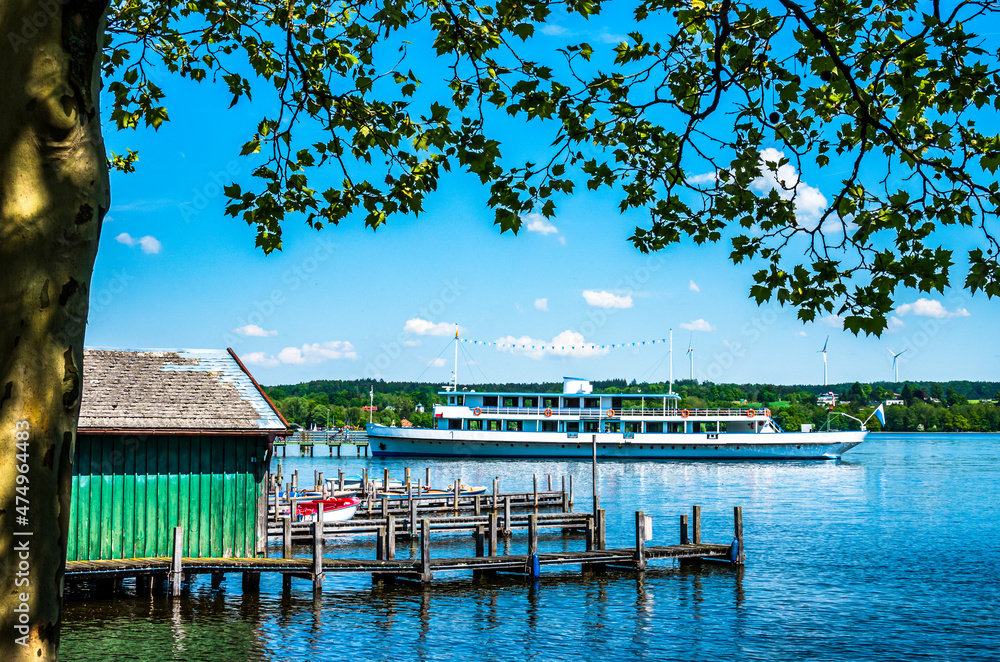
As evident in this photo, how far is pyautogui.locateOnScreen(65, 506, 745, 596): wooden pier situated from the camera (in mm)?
17500

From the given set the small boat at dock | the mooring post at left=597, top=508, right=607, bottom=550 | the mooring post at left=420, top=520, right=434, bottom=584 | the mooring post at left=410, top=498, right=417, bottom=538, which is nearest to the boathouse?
the mooring post at left=420, top=520, right=434, bottom=584

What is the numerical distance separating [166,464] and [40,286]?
15216 millimetres

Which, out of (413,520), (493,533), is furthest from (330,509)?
(493,533)

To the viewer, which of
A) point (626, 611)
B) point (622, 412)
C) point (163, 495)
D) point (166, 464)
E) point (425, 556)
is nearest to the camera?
point (163, 495)

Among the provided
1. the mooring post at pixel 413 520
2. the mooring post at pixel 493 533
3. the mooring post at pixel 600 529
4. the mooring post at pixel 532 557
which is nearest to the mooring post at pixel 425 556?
the mooring post at pixel 532 557

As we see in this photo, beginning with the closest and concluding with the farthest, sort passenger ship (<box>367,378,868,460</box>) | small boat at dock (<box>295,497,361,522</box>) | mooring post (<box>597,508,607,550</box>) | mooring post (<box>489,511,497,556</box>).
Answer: mooring post (<box>489,511,497,556</box>)
mooring post (<box>597,508,607,550</box>)
small boat at dock (<box>295,497,361,522</box>)
passenger ship (<box>367,378,868,460</box>)

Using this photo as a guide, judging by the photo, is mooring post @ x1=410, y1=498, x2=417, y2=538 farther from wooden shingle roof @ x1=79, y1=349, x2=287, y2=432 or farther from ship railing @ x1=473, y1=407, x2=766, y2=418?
ship railing @ x1=473, y1=407, x2=766, y2=418

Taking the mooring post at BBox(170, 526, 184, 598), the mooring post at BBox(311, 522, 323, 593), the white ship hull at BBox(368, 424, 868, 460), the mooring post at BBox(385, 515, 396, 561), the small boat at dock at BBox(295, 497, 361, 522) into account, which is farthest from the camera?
the white ship hull at BBox(368, 424, 868, 460)

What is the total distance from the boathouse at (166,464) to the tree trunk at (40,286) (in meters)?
14.5

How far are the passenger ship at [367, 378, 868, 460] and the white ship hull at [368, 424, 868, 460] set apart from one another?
0.09 meters

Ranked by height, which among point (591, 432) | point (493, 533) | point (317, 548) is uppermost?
point (317, 548)

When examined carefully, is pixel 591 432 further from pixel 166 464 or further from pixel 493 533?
pixel 166 464

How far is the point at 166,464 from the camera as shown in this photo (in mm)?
18094

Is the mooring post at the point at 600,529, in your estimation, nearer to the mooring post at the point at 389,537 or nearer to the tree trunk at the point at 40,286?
the mooring post at the point at 389,537
